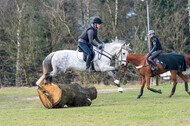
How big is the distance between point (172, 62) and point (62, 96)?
550 centimetres

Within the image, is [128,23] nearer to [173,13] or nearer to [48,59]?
[173,13]

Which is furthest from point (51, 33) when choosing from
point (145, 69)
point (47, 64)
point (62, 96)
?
point (62, 96)

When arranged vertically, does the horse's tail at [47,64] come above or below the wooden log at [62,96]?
above

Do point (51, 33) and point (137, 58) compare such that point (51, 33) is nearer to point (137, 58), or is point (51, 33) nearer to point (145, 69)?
point (137, 58)

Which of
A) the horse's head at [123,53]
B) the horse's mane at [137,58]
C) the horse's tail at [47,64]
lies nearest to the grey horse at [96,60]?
the horse's head at [123,53]

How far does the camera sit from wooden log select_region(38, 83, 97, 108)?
12883 millimetres

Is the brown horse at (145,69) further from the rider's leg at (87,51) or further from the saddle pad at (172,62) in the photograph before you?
the rider's leg at (87,51)

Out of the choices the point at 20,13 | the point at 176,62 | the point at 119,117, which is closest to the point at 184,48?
the point at 20,13

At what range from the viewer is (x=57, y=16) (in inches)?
1394

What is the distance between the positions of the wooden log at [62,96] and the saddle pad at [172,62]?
155 inches

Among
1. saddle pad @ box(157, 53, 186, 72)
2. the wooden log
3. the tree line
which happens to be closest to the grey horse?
saddle pad @ box(157, 53, 186, 72)

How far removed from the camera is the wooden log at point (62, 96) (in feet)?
42.3

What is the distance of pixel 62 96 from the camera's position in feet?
42.1

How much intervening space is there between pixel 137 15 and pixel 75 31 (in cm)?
1373
